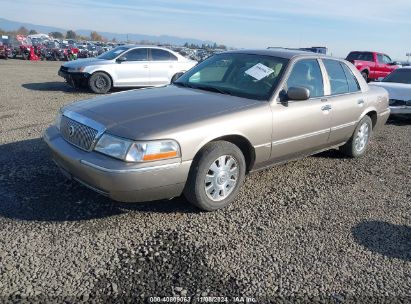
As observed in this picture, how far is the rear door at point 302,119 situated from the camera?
4211mm

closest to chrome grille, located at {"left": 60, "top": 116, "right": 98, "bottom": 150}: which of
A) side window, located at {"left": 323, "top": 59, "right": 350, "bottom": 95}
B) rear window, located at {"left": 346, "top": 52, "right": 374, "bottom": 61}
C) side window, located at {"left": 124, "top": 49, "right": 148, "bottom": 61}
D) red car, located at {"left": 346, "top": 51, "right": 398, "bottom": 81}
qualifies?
side window, located at {"left": 323, "top": 59, "right": 350, "bottom": 95}

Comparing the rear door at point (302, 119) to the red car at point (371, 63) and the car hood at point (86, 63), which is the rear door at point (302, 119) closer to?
the car hood at point (86, 63)

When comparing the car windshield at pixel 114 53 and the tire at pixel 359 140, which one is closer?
the tire at pixel 359 140

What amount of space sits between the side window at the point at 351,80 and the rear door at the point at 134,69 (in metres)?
7.43

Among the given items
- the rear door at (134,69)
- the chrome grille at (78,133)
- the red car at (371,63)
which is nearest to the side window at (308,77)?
the chrome grille at (78,133)

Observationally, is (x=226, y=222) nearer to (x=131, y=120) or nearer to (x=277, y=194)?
(x=277, y=194)

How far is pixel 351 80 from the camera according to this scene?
Result: 218 inches

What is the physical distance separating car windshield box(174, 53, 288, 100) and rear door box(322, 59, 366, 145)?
970mm

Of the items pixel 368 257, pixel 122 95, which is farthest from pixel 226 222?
pixel 122 95

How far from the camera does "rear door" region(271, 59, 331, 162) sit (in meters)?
4.21

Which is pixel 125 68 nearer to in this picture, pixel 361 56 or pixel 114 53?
pixel 114 53

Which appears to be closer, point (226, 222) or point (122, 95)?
point (226, 222)

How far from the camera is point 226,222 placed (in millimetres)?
3639

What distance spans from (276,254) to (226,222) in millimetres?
645
